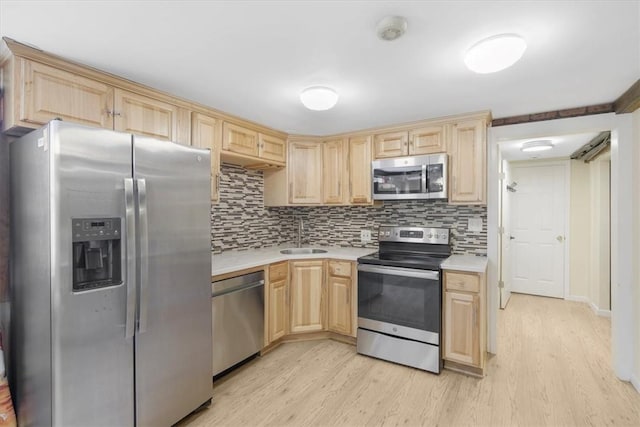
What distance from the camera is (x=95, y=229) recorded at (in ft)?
4.92

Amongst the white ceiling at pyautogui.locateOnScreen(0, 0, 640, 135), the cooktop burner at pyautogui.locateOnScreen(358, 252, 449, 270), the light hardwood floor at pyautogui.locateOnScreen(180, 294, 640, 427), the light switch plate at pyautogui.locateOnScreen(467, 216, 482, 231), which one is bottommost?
the light hardwood floor at pyautogui.locateOnScreen(180, 294, 640, 427)

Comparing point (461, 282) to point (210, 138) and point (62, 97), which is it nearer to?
point (210, 138)

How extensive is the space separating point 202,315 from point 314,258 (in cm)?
132

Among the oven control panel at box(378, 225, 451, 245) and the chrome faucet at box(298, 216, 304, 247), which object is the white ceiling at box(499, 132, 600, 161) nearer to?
the oven control panel at box(378, 225, 451, 245)

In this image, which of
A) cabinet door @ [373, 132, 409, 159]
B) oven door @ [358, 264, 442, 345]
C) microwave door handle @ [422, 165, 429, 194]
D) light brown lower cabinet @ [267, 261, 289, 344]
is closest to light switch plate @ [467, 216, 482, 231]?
microwave door handle @ [422, 165, 429, 194]

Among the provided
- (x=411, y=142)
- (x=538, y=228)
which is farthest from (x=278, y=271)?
(x=538, y=228)

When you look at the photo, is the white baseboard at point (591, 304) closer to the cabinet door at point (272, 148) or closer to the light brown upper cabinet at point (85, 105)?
the cabinet door at point (272, 148)

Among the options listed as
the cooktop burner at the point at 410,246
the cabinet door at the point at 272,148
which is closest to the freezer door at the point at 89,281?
the cabinet door at the point at 272,148

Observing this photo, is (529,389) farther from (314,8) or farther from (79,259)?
(79,259)

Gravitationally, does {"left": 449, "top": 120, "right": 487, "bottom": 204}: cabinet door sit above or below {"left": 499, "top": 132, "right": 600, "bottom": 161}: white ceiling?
below

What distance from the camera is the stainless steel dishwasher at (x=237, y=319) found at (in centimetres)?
229

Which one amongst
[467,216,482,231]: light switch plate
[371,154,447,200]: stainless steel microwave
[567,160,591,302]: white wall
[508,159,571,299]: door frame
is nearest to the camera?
[371,154,447,200]: stainless steel microwave

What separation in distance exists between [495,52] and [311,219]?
2.79 metres

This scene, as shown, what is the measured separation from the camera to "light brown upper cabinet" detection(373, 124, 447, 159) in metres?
2.86
